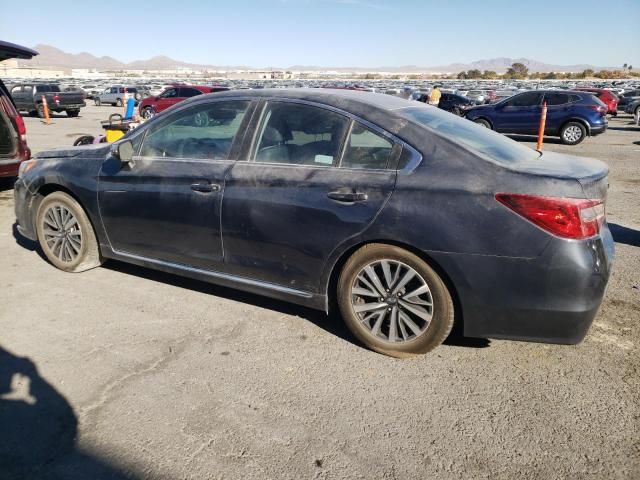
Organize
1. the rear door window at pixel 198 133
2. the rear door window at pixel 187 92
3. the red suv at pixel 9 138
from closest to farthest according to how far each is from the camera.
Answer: the rear door window at pixel 198 133, the red suv at pixel 9 138, the rear door window at pixel 187 92

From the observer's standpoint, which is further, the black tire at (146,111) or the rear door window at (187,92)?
the black tire at (146,111)

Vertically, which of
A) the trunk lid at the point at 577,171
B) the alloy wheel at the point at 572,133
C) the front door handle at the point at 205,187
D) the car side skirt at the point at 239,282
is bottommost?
the alloy wheel at the point at 572,133

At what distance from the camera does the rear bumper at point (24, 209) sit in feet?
15.4

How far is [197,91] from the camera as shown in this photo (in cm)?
2308

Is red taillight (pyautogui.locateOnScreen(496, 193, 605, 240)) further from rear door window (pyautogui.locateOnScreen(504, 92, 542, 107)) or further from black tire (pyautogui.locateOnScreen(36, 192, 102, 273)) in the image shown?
rear door window (pyautogui.locateOnScreen(504, 92, 542, 107))

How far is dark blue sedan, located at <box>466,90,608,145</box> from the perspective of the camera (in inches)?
591

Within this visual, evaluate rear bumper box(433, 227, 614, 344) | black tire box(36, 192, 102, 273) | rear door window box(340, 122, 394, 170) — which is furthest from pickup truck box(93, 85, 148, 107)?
rear bumper box(433, 227, 614, 344)

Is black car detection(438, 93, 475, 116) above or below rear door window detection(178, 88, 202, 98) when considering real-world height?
below

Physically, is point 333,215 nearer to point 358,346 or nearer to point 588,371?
point 358,346

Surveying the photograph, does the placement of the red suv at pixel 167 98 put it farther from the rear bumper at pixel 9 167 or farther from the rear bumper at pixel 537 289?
the rear bumper at pixel 537 289

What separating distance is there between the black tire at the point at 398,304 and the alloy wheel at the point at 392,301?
0.05 feet

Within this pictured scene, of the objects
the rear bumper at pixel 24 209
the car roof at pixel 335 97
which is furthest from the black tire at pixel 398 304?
the rear bumper at pixel 24 209

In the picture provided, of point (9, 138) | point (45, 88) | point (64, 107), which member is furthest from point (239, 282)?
point (45, 88)

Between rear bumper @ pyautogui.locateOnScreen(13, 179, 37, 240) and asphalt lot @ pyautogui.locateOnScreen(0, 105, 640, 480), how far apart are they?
34.7 inches
